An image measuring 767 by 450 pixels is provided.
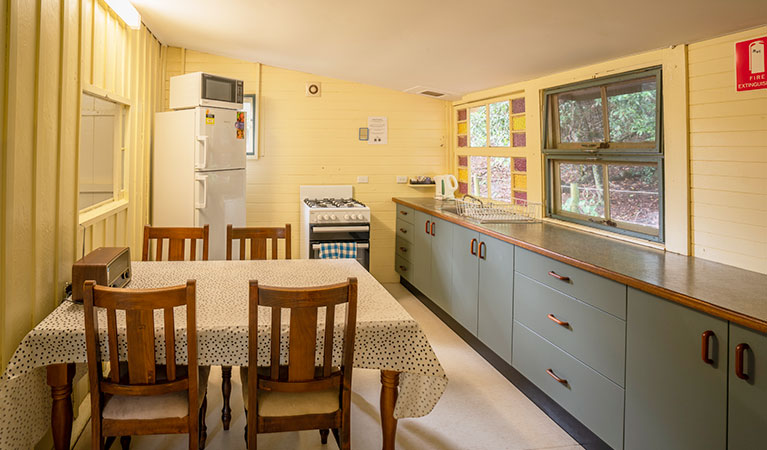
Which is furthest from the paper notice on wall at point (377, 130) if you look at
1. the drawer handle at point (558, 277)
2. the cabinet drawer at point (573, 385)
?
the drawer handle at point (558, 277)

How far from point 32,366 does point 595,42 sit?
310 cm

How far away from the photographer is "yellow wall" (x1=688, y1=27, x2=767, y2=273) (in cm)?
242

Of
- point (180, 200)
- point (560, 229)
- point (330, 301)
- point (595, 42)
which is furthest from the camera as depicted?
point (180, 200)

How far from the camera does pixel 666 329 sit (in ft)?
7.06

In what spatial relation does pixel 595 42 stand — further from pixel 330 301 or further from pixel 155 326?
pixel 155 326

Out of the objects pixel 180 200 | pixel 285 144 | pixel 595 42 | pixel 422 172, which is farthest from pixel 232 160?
pixel 595 42

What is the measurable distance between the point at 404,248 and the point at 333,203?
92cm

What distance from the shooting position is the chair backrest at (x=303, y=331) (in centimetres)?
193

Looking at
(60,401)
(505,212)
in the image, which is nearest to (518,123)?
(505,212)

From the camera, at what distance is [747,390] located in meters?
1.81

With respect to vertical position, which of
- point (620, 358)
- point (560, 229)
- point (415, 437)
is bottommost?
point (415, 437)

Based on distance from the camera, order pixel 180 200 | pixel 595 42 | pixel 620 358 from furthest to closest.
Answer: pixel 180 200, pixel 595 42, pixel 620 358

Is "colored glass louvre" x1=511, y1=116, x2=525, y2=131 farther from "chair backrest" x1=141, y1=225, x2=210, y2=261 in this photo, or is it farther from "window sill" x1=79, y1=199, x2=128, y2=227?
"window sill" x1=79, y1=199, x2=128, y2=227

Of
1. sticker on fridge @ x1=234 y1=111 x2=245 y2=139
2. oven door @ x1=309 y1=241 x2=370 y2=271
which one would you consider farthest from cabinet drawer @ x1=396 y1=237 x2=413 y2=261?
sticker on fridge @ x1=234 y1=111 x2=245 y2=139
